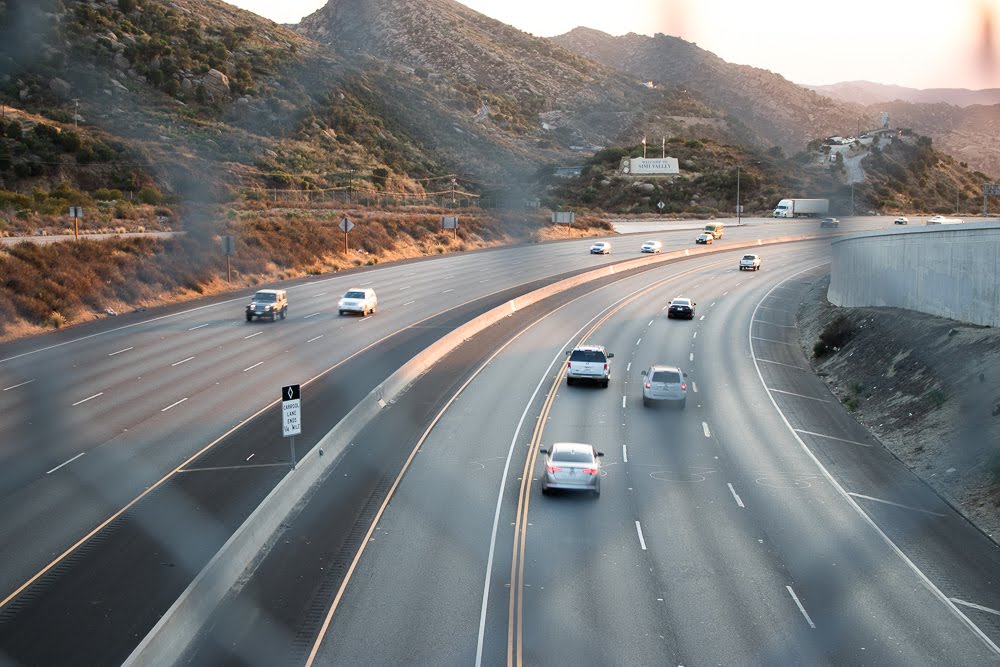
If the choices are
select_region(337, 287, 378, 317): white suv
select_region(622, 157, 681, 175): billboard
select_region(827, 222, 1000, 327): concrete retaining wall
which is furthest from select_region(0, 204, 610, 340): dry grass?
select_region(622, 157, 681, 175): billboard

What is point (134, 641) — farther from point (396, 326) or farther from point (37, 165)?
point (37, 165)

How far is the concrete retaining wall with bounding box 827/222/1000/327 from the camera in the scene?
30250 millimetres

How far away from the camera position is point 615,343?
46719mm

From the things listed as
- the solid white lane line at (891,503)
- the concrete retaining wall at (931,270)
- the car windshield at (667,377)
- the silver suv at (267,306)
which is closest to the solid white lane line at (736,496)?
the solid white lane line at (891,503)

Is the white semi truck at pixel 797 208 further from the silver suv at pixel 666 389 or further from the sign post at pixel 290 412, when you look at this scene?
the sign post at pixel 290 412

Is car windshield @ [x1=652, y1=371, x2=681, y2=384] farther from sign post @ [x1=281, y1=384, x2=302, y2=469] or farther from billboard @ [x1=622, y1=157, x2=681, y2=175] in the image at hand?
billboard @ [x1=622, y1=157, x2=681, y2=175]

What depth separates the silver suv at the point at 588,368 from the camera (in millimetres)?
36344

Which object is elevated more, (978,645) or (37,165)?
(37,165)

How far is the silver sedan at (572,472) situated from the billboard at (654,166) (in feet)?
462

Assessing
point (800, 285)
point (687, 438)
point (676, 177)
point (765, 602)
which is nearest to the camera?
point (765, 602)

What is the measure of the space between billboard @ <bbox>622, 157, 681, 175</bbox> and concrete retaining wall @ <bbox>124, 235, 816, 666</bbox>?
404 feet

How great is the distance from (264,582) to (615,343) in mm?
31657

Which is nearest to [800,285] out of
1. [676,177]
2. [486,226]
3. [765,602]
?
[486,226]

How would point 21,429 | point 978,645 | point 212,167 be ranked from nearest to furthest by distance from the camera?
point 978,645, point 21,429, point 212,167
